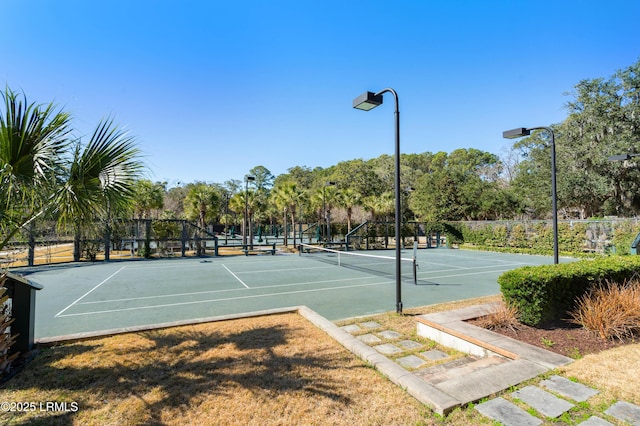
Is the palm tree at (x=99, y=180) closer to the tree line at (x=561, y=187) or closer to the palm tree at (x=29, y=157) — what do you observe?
the palm tree at (x=29, y=157)

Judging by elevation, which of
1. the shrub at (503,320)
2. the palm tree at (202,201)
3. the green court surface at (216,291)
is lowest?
the green court surface at (216,291)

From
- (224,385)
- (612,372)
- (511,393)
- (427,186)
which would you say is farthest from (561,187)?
(224,385)

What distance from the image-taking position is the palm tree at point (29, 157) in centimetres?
323

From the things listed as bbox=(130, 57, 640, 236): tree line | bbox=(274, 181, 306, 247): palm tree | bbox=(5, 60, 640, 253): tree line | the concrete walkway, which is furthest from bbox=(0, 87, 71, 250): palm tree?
bbox=(274, 181, 306, 247): palm tree

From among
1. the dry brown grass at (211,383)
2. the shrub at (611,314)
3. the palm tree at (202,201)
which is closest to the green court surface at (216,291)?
the dry brown grass at (211,383)

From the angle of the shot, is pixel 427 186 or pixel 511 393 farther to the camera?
pixel 427 186

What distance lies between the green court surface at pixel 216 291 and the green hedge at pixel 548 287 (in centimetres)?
248

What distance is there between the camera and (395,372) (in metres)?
3.46

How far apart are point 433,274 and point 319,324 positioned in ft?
25.1

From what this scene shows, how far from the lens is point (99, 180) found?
378cm

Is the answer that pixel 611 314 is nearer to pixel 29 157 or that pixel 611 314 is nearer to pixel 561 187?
pixel 29 157

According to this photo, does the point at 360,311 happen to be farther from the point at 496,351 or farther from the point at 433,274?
the point at 433,274

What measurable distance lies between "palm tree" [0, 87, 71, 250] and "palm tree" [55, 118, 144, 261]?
0.46 feet

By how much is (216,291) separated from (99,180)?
565 cm
